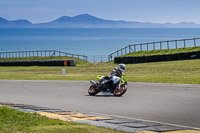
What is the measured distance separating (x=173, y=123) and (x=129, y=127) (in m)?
1.47

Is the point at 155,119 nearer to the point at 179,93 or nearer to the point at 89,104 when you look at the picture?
the point at 89,104

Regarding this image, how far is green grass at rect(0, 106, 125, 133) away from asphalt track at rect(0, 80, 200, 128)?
2.40m

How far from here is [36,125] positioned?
31.2 feet

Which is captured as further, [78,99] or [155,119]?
[78,99]

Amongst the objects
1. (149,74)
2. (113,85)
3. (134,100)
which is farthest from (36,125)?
(149,74)

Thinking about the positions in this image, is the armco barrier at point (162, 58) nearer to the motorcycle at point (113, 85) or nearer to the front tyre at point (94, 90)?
the front tyre at point (94, 90)

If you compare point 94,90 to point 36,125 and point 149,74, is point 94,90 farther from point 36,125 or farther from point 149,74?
point 149,74

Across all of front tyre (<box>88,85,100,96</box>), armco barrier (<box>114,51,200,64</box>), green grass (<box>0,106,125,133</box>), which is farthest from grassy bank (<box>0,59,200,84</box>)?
green grass (<box>0,106,125,133</box>)

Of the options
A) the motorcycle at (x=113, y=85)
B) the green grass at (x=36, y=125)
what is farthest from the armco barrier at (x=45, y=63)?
the green grass at (x=36, y=125)

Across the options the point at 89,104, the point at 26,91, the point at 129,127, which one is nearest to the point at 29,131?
the point at 129,127

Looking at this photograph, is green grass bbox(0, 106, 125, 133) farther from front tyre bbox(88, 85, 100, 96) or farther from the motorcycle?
front tyre bbox(88, 85, 100, 96)

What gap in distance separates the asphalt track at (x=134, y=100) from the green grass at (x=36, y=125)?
7.88ft

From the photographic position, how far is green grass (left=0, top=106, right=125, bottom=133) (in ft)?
28.8

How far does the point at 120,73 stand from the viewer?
1598cm
